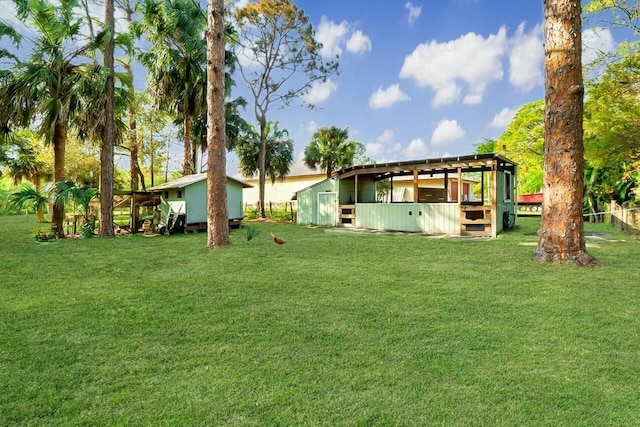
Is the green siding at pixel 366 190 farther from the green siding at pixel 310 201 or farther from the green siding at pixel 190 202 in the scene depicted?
the green siding at pixel 190 202

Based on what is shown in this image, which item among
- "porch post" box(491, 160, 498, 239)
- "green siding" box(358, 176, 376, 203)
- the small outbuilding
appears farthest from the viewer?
"green siding" box(358, 176, 376, 203)

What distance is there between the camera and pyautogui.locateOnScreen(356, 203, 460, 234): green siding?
1399 centimetres

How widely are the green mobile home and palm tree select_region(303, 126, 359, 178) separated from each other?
1045 centimetres

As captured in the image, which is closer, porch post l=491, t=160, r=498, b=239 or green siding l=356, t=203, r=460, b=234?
porch post l=491, t=160, r=498, b=239

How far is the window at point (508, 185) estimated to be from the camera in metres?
15.7

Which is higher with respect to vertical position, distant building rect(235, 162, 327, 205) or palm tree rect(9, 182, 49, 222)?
distant building rect(235, 162, 327, 205)

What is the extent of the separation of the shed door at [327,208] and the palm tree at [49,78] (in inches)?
427

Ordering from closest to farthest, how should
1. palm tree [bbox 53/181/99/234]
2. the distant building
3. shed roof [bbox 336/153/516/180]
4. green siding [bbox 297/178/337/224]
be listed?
1. palm tree [bbox 53/181/99/234]
2. shed roof [bbox 336/153/516/180]
3. green siding [bbox 297/178/337/224]
4. the distant building

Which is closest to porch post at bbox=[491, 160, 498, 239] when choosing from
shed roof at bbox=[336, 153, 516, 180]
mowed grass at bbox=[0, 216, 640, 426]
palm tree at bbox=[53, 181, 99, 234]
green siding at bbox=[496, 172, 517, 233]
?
shed roof at bbox=[336, 153, 516, 180]

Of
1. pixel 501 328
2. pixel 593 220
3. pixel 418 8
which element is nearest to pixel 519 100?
pixel 593 220

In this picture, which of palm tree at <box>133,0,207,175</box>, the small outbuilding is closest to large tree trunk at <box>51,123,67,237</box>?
the small outbuilding

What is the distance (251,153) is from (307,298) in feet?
79.0

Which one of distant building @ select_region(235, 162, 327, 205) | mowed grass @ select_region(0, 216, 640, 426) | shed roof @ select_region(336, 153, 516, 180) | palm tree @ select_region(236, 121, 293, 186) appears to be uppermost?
palm tree @ select_region(236, 121, 293, 186)

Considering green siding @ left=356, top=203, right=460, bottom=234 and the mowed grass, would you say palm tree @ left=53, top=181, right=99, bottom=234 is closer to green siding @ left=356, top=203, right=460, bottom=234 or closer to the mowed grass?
the mowed grass
